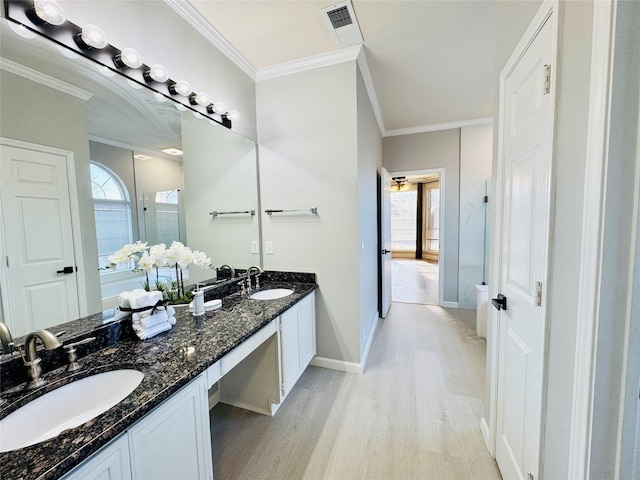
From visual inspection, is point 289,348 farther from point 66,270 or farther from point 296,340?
point 66,270

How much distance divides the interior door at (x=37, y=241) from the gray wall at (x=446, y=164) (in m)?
4.08

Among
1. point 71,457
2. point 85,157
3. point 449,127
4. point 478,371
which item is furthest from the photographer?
point 449,127

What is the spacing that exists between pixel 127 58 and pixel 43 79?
0.40m

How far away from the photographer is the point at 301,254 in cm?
247

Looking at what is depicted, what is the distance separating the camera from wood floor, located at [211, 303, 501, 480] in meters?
1.48

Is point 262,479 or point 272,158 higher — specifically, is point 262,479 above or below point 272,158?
below

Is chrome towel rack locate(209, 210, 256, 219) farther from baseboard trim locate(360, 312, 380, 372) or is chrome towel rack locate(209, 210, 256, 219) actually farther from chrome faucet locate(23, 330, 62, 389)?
baseboard trim locate(360, 312, 380, 372)

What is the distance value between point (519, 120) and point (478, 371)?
2159 millimetres

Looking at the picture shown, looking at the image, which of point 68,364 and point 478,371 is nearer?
point 68,364

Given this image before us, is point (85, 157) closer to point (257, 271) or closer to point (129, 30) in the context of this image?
point (129, 30)

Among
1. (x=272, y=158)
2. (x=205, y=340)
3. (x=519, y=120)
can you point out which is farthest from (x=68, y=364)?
(x=519, y=120)

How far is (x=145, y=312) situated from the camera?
134cm

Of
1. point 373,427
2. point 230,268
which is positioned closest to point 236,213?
point 230,268

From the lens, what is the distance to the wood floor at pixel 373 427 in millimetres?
1481
